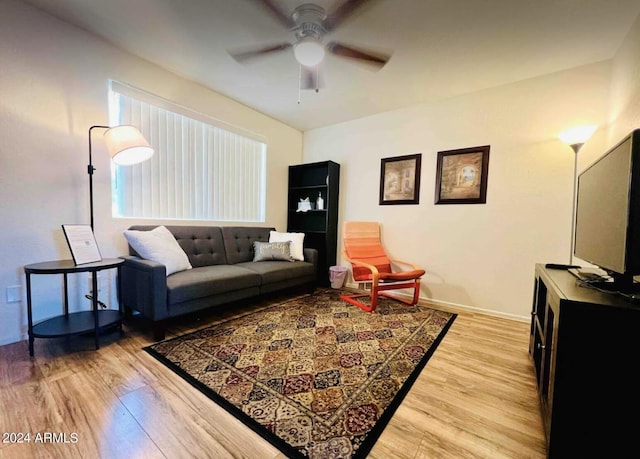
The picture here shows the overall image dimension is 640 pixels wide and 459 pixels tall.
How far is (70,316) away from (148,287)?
69cm

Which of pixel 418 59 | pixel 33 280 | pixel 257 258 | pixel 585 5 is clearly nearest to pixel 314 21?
pixel 418 59

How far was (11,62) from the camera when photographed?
183cm

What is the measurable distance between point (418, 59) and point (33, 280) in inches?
146

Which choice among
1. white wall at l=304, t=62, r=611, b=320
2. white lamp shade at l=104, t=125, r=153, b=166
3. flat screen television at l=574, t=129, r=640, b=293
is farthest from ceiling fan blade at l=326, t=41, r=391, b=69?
white lamp shade at l=104, t=125, r=153, b=166

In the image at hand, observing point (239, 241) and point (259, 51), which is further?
point (239, 241)

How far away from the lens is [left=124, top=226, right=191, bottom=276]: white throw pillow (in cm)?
221

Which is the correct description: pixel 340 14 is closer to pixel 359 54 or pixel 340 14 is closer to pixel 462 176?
pixel 359 54

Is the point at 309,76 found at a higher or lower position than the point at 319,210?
higher

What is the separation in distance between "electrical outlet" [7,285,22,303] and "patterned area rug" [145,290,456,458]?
41.8 inches

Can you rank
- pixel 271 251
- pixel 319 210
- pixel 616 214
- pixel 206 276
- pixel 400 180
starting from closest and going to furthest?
pixel 616 214 → pixel 206 276 → pixel 271 251 → pixel 400 180 → pixel 319 210

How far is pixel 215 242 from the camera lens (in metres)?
3.01

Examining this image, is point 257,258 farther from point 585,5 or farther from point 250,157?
point 585,5

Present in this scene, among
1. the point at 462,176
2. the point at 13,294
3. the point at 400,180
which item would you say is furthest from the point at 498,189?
the point at 13,294

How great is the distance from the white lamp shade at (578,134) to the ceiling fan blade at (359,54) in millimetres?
1770
